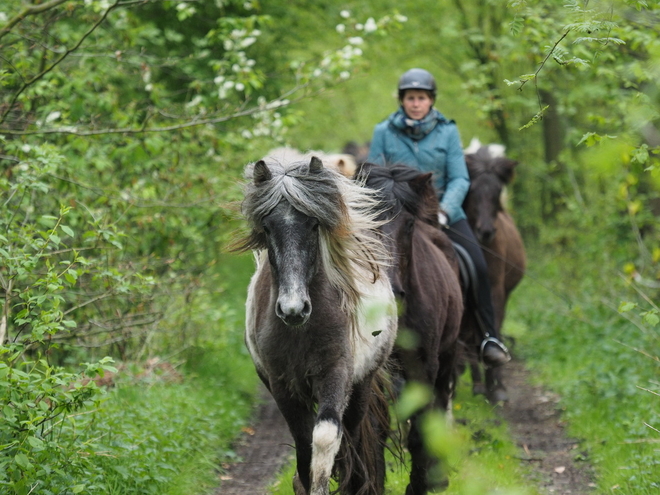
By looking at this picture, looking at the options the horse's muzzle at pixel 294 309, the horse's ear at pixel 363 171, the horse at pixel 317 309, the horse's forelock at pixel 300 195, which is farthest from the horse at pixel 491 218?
the horse's muzzle at pixel 294 309

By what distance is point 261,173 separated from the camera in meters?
4.30

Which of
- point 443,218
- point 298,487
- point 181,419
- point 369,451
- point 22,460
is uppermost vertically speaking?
point 22,460

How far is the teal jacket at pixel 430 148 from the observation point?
7094 mm

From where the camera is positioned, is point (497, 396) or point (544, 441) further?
point (497, 396)

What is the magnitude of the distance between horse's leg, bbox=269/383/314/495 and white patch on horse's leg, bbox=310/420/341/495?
321mm

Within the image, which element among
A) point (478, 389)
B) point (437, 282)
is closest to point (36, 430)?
point (437, 282)

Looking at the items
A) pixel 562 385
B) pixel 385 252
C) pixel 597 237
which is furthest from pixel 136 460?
pixel 597 237

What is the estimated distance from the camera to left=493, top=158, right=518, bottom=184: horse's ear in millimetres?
9203

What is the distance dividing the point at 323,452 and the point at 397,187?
7.11 ft

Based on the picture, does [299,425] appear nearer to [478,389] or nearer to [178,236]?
[478,389]

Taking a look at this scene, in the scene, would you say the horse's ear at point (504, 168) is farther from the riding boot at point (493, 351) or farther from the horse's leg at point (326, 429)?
the horse's leg at point (326, 429)

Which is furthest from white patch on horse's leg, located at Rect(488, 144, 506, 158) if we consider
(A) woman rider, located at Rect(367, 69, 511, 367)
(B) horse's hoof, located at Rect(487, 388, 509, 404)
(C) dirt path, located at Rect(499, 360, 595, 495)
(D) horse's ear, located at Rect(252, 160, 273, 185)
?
(D) horse's ear, located at Rect(252, 160, 273, 185)

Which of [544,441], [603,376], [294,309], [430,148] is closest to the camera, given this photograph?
[294,309]

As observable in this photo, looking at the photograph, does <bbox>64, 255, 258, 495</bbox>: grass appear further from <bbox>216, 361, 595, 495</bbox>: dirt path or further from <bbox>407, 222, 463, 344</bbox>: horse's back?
<bbox>407, 222, 463, 344</bbox>: horse's back
